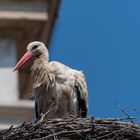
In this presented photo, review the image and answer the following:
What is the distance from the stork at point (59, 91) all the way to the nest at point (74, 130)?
113 cm

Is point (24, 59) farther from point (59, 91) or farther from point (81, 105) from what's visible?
point (81, 105)

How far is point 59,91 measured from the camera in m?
42.3

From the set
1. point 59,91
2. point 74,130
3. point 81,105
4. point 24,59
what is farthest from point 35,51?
point 74,130

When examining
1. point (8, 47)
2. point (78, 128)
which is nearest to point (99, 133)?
point (78, 128)

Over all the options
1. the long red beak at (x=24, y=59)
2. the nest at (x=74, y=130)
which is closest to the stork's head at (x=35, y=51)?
the long red beak at (x=24, y=59)

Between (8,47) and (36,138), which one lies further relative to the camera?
(8,47)

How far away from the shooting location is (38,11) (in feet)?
140

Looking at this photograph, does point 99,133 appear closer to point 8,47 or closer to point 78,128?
point 78,128

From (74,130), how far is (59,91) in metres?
1.40

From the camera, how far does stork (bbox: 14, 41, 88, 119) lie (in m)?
42.2

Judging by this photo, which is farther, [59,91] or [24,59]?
[24,59]

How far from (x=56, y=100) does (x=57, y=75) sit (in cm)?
26

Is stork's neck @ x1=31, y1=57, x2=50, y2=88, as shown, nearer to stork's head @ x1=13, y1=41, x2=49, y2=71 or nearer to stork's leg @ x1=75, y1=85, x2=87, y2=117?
stork's head @ x1=13, y1=41, x2=49, y2=71

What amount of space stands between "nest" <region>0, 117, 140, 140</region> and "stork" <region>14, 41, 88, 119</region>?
113cm
